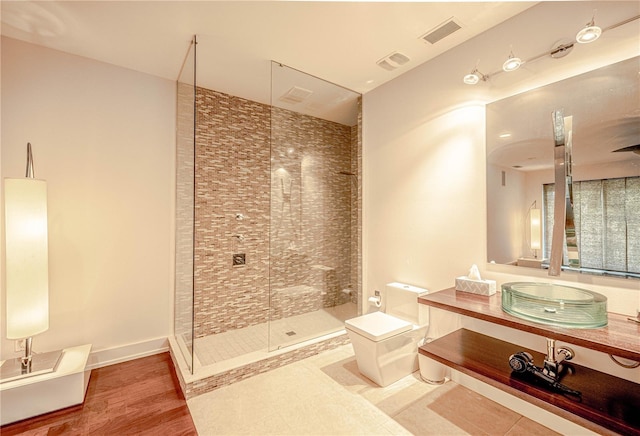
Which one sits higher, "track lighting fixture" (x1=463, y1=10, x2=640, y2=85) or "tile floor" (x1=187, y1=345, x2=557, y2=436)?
"track lighting fixture" (x1=463, y1=10, x2=640, y2=85)

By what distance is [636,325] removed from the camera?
1.35 metres

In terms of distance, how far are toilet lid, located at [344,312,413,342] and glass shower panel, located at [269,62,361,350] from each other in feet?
2.34

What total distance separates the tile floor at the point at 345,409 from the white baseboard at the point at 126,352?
1034mm

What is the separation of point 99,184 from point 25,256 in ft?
2.82

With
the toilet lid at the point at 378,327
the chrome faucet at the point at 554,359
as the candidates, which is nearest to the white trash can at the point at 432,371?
the toilet lid at the point at 378,327

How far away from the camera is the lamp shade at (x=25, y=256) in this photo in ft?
6.05

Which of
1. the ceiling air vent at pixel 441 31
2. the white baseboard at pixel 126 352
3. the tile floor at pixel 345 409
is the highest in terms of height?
the ceiling air vent at pixel 441 31

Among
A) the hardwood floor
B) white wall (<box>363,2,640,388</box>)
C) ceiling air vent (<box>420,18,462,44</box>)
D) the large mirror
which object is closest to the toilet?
white wall (<box>363,2,640,388</box>)

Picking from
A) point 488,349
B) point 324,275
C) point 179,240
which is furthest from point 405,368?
point 179,240

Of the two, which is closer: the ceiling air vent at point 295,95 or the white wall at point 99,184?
the white wall at point 99,184

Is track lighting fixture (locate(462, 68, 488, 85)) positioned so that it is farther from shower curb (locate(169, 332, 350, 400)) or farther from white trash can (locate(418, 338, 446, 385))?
shower curb (locate(169, 332, 350, 400))

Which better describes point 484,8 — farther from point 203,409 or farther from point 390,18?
point 203,409

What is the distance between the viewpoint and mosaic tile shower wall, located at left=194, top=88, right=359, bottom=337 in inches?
117

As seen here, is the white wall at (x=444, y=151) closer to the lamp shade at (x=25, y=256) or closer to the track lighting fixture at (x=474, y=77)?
the track lighting fixture at (x=474, y=77)
